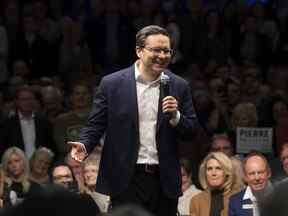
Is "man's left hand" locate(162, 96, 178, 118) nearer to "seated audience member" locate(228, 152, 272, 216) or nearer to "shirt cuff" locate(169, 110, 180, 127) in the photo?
"shirt cuff" locate(169, 110, 180, 127)

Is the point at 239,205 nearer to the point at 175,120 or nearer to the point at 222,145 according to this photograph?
the point at 222,145

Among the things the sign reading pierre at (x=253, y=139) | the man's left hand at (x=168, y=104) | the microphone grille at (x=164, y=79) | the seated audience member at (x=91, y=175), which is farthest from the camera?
the sign reading pierre at (x=253, y=139)

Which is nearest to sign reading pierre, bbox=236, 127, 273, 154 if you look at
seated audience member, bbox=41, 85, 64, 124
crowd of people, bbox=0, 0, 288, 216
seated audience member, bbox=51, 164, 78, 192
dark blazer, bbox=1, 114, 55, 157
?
crowd of people, bbox=0, 0, 288, 216

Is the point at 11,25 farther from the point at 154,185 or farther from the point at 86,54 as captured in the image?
the point at 154,185

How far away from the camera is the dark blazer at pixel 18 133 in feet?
33.3

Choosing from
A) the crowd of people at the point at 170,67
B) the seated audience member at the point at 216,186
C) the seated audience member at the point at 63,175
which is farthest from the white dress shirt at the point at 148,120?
the seated audience member at the point at 63,175

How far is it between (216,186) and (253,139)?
4.54 feet

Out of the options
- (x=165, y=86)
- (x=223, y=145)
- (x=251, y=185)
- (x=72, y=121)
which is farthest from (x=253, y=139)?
(x=165, y=86)

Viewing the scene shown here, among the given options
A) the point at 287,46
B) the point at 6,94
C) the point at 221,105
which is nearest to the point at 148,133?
the point at 221,105

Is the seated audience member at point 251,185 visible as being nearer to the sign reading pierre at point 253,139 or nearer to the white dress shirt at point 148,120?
the sign reading pierre at point 253,139

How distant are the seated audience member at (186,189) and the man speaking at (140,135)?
3548 mm

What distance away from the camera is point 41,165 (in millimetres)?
9320

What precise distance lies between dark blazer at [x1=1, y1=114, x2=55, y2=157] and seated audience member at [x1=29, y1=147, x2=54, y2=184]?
754 millimetres

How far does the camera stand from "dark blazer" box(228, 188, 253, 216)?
7664 mm
